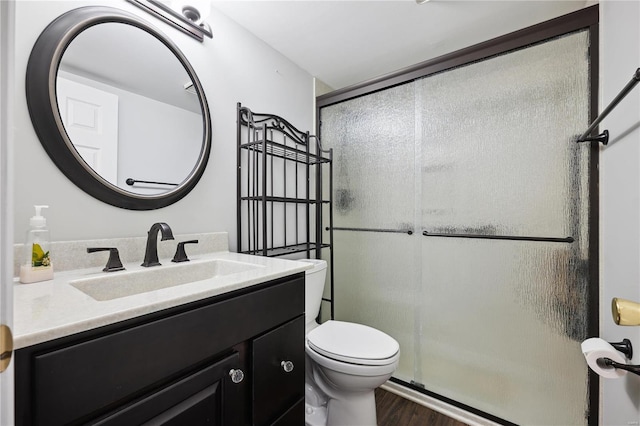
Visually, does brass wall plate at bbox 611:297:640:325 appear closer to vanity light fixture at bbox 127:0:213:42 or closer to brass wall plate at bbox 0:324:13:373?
brass wall plate at bbox 0:324:13:373

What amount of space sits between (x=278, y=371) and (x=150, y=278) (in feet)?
1.85

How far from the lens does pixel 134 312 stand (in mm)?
571

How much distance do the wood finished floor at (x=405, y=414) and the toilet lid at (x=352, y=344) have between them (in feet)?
1.67

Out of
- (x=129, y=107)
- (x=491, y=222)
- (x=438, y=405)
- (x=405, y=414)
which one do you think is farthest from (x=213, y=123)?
(x=438, y=405)

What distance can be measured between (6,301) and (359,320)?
6.48ft

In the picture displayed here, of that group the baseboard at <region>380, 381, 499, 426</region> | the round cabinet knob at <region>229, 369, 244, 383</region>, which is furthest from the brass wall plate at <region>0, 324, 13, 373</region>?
the baseboard at <region>380, 381, 499, 426</region>

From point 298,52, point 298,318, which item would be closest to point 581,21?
point 298,52

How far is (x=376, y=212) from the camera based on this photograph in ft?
6.41

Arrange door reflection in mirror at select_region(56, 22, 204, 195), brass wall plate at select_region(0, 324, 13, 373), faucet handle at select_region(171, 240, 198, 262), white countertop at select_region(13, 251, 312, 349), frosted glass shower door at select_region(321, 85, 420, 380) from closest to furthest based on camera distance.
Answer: brass wall plate at select_region(0, 324, 13, 373) → white countertop at select_region(13, 251, 312, 349) → door reflection in mirror at select_region(56, 22, 204, 195) → faucet handle at select_region(171, 240, 198, 262) → frosted glass shower door at select_region(321, 85, 420, 380)

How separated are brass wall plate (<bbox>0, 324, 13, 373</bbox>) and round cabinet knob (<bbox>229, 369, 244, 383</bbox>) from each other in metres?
0.54

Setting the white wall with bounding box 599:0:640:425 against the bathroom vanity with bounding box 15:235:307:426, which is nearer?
the bathroom vanity with bounding box 15:235:307:426

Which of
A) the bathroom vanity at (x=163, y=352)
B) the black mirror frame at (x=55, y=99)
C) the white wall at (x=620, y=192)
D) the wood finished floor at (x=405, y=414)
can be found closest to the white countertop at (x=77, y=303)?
the bathroom vanity at (x=163, y=352)

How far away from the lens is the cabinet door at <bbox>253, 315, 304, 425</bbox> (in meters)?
0.85

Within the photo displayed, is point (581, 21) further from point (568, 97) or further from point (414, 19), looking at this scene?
point (414, 19)
